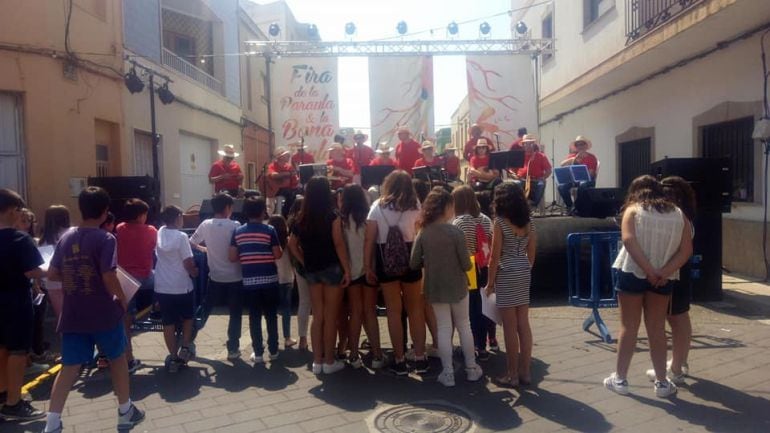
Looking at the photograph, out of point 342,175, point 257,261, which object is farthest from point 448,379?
point 342,175

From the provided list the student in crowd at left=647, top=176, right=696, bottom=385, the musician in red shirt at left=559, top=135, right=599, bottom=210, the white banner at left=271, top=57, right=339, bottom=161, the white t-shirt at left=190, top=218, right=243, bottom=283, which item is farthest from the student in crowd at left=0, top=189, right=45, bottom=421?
the white banner at left=271, top=57, right=339, bottom=161

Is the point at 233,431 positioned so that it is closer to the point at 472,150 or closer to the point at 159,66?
the point at 472,150

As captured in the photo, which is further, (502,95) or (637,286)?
(502,95)

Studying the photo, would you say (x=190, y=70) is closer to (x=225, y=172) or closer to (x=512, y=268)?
(x=225, y=172)

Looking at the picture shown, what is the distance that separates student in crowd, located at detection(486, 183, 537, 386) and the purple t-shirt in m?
2.91

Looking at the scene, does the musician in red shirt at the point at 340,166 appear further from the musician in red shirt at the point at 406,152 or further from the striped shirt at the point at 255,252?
the striped shirt at the point at 255,252

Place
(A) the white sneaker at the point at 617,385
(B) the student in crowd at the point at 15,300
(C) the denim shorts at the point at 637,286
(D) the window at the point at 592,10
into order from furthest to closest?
(D) the window at the point at 592,10
(A) the white sneaker at the point at 617,385
(C) the denim shorts at the point at 637,286
(B) the student in crowd at the point at 15,300

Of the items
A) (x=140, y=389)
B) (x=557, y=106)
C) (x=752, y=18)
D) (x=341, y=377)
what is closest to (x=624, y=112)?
(x=557, y=106)

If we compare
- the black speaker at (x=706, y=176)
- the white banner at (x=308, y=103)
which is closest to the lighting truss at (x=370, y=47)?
the white banner at (x=308, y=103)

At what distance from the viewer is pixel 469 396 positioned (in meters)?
4.96

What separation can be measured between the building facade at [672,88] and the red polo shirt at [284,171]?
21.2 ft

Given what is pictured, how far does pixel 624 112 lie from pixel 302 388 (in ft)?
36.4

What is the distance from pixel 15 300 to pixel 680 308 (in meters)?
5.16

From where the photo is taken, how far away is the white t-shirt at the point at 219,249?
6.14m
